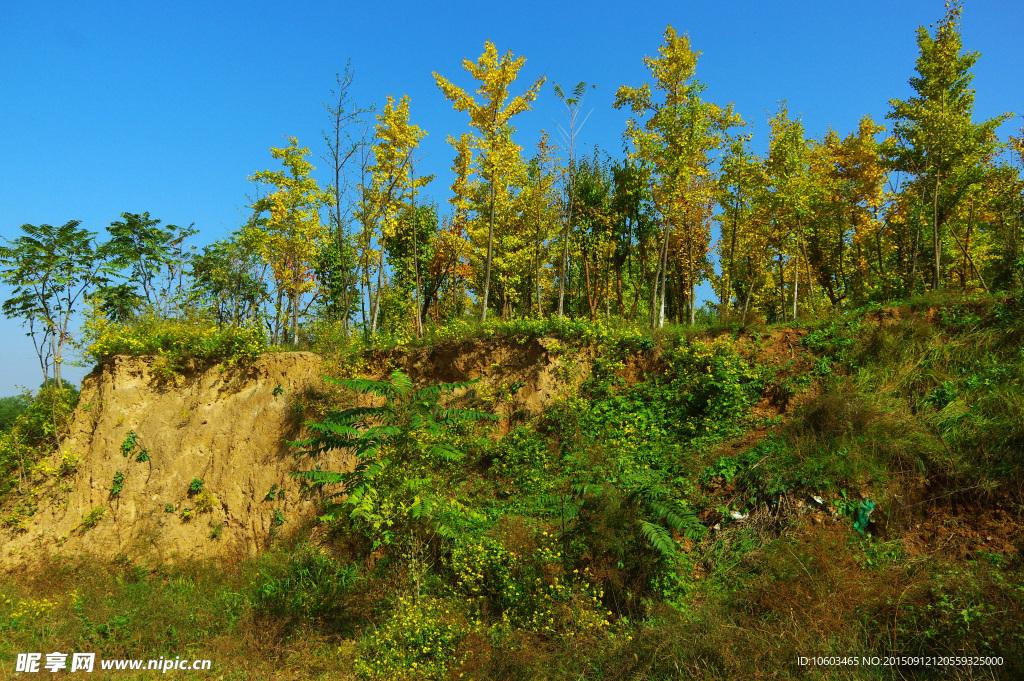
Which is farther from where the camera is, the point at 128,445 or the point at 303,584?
the point at 128,445

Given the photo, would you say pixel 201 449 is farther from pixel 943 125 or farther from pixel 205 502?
pixel 943 125

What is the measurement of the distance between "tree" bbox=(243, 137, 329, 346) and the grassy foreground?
13143mm

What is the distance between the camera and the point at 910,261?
68.2 feet

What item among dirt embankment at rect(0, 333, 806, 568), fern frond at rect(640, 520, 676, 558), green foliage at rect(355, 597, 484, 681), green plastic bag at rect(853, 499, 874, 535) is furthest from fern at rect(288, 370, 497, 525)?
green plastic bag at rect(853, 499, 874, 535)

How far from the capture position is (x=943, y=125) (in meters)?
15.3

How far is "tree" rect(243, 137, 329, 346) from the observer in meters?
21.9

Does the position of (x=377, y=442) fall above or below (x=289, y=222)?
below

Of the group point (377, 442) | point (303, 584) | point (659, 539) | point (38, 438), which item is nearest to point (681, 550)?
point (659, 539)

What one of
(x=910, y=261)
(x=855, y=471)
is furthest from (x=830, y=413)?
(x=910, y=261)

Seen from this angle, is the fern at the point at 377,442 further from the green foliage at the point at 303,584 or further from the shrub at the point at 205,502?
the shrub at the point at 205,502

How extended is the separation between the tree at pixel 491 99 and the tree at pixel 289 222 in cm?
788

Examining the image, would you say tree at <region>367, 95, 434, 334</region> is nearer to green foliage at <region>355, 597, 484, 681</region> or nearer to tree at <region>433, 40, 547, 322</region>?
tree at <region>433, 40, 547, 322</region>

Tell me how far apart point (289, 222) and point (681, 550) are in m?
20.6

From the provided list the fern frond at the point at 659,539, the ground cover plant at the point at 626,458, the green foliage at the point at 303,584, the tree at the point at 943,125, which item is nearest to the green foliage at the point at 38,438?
the ground cover plant at the point at 626,458
